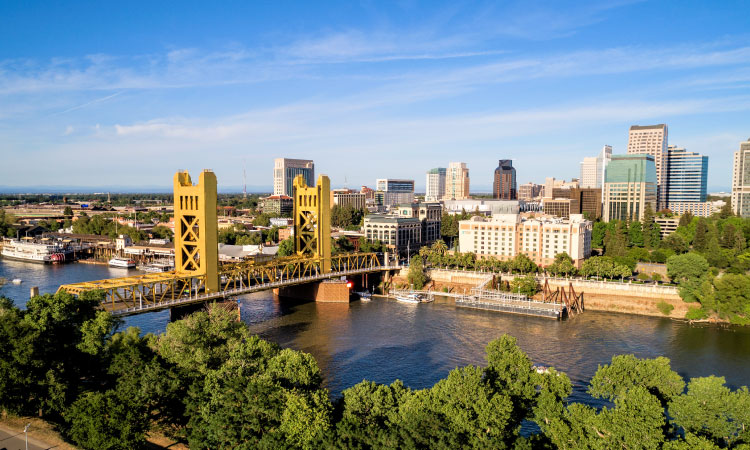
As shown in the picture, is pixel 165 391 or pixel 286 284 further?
pixel 286 284

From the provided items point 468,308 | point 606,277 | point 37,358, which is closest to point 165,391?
point 37,358

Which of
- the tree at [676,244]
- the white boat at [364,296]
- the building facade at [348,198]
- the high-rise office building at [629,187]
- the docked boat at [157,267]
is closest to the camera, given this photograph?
the white boat at [364,296]

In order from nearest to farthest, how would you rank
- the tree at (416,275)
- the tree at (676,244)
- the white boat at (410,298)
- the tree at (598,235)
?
the white boat at (410,298) → the tree at (416,275) → the tree at (676,244) → the tree at (598,235)

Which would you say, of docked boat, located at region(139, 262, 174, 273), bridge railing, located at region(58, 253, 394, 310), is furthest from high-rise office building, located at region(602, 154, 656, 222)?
docked boat, located at region(139, 262, 174, 273)

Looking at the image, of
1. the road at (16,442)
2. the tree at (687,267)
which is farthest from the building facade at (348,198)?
the road at (16,442)

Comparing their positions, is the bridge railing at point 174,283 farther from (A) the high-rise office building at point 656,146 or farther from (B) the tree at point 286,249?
(A) the high-rise office building at point 656,146

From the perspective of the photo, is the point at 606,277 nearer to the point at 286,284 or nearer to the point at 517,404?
the point at 286,284
